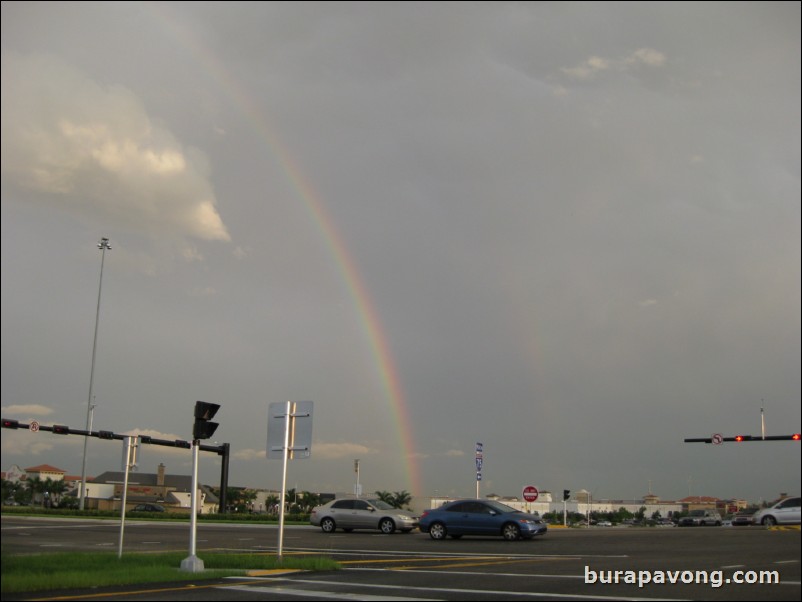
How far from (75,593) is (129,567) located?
2.94 meters

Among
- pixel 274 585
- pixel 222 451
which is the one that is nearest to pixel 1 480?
pixel 274 585

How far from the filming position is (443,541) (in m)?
28.1

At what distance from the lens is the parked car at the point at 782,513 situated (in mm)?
36269

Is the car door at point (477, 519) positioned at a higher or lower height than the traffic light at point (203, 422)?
lower

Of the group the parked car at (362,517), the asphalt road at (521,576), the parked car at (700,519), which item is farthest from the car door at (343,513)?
the parked car at (700,519)

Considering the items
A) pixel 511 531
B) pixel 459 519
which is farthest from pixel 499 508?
pixel 459 519

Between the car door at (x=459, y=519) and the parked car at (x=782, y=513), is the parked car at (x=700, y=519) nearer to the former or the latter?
the parked car at (x=782, y=513)

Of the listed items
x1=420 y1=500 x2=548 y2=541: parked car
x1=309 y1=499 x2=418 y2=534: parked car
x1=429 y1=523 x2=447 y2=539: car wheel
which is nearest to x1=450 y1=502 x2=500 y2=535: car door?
x1=420 y1=500 x2=548 y2=541: parked car

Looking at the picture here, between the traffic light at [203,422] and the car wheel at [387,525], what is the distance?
682 inches

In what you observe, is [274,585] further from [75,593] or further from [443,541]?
[443,541]

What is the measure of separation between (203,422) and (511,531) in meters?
14.8

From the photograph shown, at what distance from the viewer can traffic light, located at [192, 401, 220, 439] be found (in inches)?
648

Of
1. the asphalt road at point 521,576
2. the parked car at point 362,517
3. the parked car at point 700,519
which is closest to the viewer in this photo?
the asphalt road at point 521,576

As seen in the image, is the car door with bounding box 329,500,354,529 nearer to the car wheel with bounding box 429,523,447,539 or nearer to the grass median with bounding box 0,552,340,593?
the car wheel with bounding box 429,523,447,539
